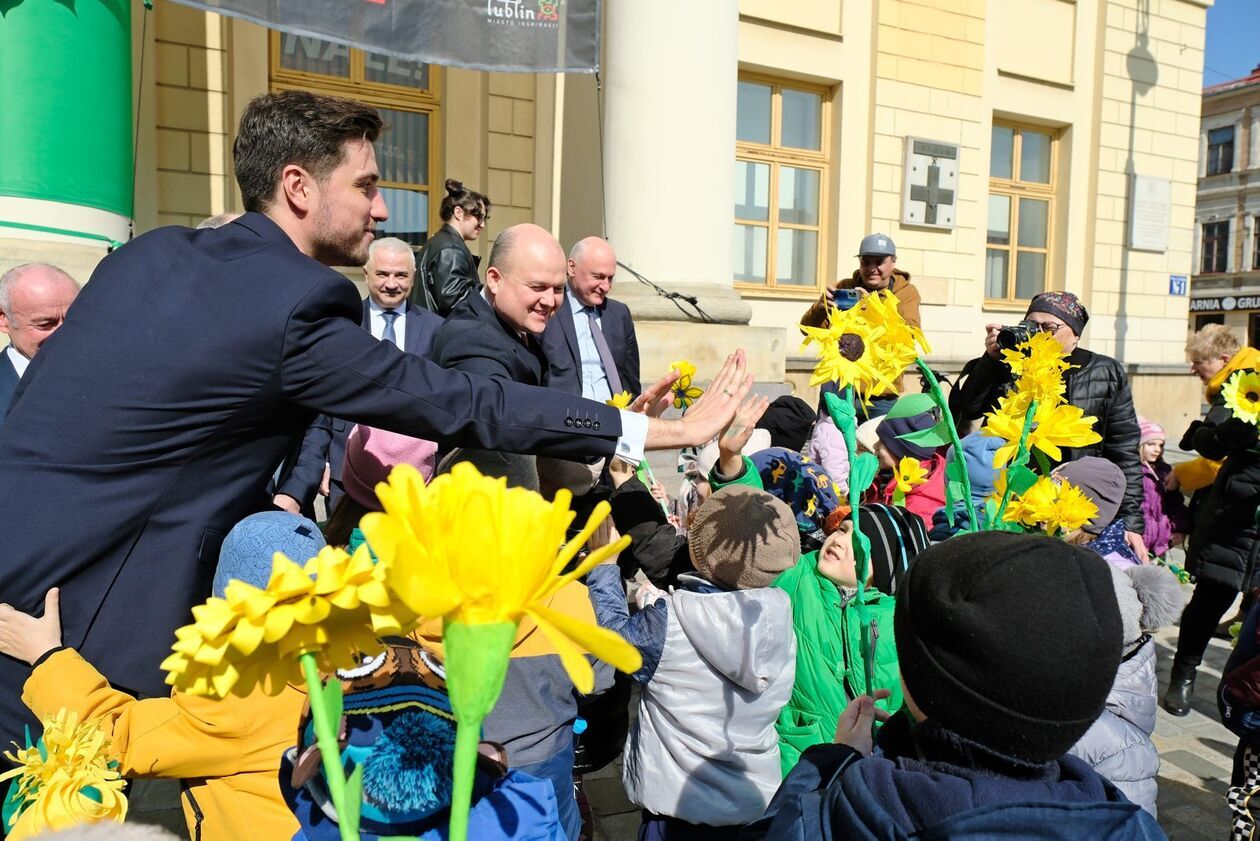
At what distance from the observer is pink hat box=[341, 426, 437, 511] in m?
2.37

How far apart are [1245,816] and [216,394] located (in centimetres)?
279

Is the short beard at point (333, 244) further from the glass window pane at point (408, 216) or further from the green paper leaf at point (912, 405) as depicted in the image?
the glass window pane at point (408, 216)

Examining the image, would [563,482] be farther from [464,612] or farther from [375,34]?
[375,34]

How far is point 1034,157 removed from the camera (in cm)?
1169

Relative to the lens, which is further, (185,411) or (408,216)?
(408,216)

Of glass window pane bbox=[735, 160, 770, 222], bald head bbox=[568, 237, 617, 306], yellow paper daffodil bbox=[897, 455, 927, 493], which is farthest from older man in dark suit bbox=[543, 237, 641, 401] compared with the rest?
glass window pane bbox=[735, 160, 770, 222]

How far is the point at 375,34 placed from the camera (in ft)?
20.1

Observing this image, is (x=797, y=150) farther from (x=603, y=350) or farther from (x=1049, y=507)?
(x=1049, y=507)

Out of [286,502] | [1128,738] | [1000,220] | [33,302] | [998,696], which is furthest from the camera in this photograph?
[1000,220]

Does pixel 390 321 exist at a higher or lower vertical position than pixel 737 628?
higher

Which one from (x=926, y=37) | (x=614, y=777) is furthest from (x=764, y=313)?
(x=614, y=777)

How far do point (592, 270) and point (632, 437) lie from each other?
100 inches

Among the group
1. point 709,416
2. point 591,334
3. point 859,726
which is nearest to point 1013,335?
point 709,416

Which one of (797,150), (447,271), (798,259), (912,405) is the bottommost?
(912,405)
